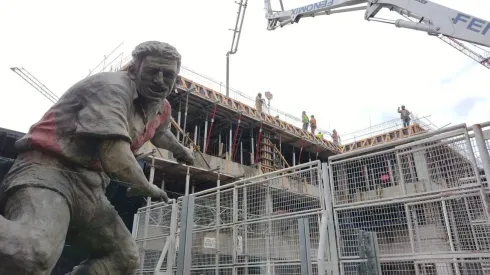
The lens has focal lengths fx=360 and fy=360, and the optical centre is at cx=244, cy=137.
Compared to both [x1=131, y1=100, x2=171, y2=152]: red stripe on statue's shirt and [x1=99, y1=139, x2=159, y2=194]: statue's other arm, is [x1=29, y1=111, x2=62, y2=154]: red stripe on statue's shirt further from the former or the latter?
[x1=131, y1=100, x2=171, y2=152]: red stripe on statue's shirt

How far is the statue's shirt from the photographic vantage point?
5.70 ft

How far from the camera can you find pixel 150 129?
7.58 feet

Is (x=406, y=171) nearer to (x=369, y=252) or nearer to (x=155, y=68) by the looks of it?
(x=369, y=252)

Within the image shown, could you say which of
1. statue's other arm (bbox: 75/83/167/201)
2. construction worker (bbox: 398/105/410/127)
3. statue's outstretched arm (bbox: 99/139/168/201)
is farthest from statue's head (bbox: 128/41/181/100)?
construction worker (bbox: 398/105/410/127)

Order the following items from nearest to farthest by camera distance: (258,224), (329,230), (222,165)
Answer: (329,230), (258,224), (222,165)

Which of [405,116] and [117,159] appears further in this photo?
[405,116]

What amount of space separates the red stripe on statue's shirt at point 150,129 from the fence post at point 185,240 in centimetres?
132

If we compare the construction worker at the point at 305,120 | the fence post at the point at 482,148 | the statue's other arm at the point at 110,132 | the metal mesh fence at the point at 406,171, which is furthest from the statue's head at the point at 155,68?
the construction worker at the point at 305,120

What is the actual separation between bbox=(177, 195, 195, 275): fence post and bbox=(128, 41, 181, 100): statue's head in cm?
174

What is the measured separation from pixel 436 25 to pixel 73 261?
9.52 meters

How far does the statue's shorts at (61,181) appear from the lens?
1.66 m

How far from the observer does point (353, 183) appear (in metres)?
4.03

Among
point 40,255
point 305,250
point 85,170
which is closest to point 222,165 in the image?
point 305,250

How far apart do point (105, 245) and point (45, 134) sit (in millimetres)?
681
